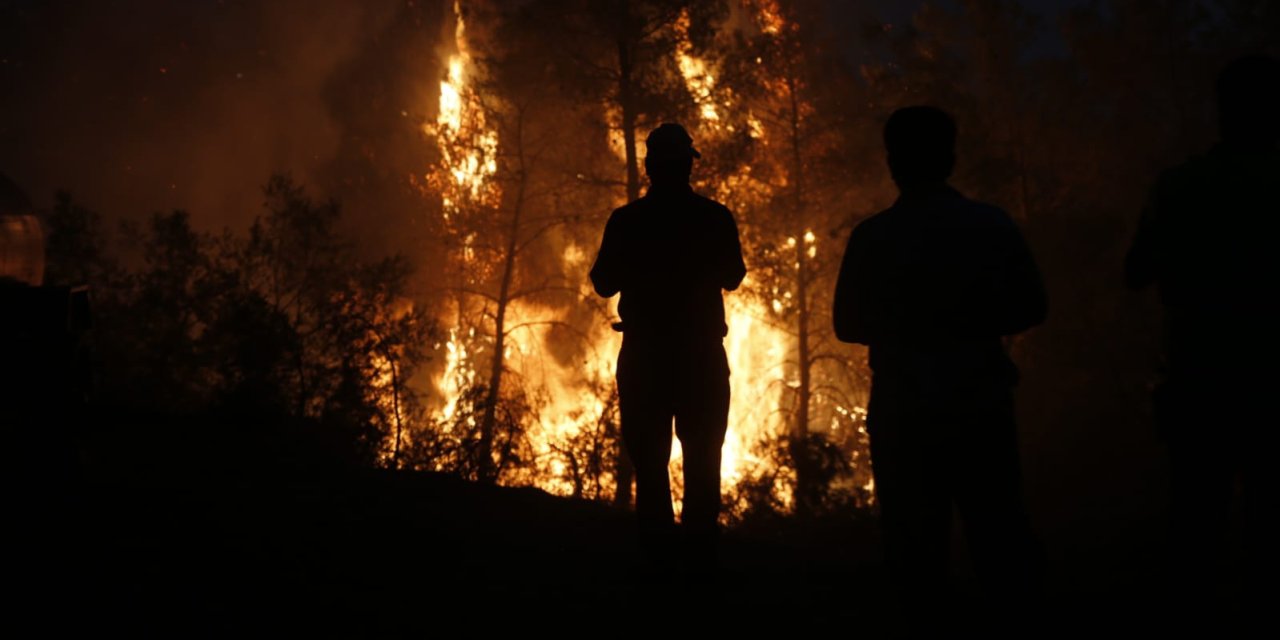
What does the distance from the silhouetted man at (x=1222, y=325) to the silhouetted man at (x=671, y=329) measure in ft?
6.39

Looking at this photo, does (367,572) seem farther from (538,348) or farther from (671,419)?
(538,348)

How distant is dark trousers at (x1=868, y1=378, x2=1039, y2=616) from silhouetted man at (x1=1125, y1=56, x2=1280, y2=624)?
0.70 meters

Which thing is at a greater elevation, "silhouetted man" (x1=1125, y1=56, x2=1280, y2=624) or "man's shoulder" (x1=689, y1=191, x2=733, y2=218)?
"man's shoulder" (x1=689, y1=191, x2=733, y2=218)

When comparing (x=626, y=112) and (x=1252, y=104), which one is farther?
(x=626, y=112)

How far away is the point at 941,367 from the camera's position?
3.01 metres

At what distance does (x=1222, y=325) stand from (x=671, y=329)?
2.31 metres

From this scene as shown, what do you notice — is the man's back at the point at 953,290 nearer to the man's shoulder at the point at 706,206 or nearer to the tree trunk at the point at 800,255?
the man's shoulder at the point at 706,206

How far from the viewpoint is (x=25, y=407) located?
5992mm

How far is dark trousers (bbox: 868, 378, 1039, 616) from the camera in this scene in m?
2.98

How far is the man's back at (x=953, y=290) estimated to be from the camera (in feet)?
9.84

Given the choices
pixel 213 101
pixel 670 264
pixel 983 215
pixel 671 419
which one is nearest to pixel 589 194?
pixel 670 264

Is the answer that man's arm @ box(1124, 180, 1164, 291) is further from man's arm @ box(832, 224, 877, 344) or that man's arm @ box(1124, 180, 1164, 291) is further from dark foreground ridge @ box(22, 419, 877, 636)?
dark foreground ridge @ box(22, 419, 877, 636)

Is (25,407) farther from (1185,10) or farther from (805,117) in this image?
(1185,10)

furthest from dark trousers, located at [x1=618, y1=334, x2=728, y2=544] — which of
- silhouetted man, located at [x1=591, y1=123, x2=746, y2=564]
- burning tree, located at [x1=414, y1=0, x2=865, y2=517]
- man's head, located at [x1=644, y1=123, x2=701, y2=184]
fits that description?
burning tree, located at [x1=414, y1=0, x2=865, y2=517]
